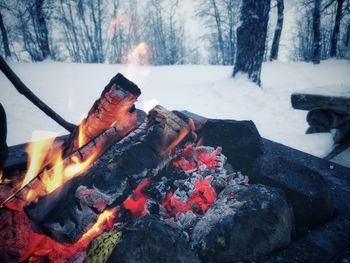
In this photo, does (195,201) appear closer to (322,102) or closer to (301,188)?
(301,188)

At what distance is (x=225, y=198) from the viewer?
211cm

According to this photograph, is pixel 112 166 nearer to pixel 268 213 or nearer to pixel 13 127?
pixel 268 213

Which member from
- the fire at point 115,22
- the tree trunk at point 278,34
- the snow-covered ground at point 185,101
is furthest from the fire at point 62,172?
the fire at point 115,22

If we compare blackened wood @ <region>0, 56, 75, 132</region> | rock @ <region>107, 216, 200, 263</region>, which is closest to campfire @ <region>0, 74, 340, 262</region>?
rock @ <region>107, 216, 200, 263</region>

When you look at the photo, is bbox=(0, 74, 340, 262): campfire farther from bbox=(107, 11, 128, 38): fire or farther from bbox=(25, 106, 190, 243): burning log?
bbox=(107, 11, 128, 38): fire

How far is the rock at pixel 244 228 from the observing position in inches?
68.1

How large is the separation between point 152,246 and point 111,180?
801 mm

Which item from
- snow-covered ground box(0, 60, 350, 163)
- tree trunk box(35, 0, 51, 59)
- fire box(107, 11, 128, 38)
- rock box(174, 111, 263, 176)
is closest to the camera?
rock box(174, 111, 263, 176)

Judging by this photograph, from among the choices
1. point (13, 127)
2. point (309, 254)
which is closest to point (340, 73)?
point (309, 254)

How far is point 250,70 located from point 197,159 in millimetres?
4372

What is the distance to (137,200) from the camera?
8.05 ft

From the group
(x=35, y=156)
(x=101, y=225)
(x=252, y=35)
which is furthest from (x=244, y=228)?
(x=252, y=35)

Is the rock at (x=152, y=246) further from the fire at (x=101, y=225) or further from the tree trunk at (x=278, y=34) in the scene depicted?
the tree trunk at (x=278, y=34)

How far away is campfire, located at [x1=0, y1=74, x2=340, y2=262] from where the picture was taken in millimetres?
1704
